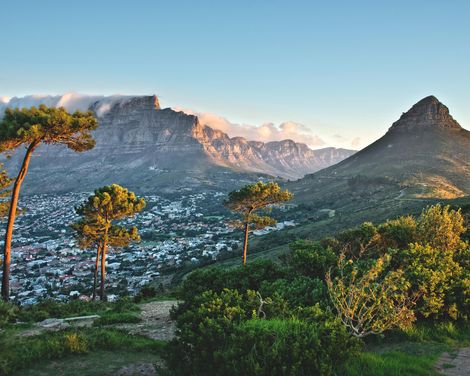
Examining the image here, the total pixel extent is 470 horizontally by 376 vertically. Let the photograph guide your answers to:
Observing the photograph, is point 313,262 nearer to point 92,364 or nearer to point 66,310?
point 92,364

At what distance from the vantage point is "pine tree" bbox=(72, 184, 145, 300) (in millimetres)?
Answer: 24453

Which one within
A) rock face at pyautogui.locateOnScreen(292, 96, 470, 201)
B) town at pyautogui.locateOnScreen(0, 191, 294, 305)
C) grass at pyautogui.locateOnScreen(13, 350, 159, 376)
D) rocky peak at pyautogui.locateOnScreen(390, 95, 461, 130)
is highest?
rocky peak at pyautogui.locateOnScreen(390, 95, 461, 130)

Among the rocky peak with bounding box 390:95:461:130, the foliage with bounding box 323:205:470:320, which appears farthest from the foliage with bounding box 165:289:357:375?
the rocky peak with bounding box 390:95:461:130

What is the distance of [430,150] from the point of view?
125 meters

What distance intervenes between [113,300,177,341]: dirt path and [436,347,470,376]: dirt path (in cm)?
730

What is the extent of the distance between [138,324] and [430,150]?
137588 millimetres

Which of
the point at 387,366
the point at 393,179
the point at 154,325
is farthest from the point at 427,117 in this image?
the point at 387,366

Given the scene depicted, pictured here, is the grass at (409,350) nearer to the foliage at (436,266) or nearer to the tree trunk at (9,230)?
the foliage at (436,266)

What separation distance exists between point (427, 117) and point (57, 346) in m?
176

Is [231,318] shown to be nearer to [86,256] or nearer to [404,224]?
[404,224]

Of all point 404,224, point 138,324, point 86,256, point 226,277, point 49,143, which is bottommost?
point 86,256

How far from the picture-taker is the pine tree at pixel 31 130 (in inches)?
627

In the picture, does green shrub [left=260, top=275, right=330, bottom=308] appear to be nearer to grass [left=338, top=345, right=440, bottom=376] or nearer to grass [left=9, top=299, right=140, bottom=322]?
grass [left=338, top=345, right=440, bottom=376]

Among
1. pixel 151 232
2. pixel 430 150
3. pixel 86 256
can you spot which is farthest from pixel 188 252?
pixel 430 150
